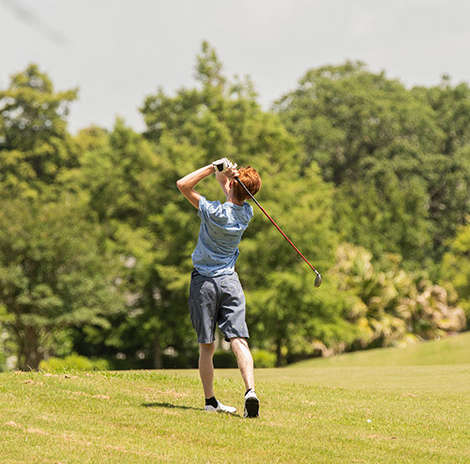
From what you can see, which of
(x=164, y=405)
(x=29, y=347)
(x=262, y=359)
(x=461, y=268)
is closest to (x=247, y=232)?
(x=262, y=359)

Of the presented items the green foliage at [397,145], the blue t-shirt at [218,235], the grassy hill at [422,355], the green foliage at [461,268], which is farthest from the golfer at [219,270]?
the green foliage at [397,145]

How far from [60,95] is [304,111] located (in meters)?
17.9

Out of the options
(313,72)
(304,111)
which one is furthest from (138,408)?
(313,72)

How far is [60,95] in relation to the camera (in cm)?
5347

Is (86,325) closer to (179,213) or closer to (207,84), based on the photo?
(179,213)

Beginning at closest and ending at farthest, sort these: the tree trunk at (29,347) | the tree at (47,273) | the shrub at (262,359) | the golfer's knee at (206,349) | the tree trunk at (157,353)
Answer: the golfer's knee at (206,349) → the tree at (47,273) → the shrub at (262,359) → the tree trunk at (29,347) → the tree trunk at (157,353)

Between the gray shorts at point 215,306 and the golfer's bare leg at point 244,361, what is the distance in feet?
0.21

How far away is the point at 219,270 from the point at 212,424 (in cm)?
143

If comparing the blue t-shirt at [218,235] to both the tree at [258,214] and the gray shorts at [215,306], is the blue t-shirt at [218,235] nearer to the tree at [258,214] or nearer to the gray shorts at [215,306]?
the gray shorts at [215,306]

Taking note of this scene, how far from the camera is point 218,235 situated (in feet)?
22.4

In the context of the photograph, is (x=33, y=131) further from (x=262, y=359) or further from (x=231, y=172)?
(x=231, y=172)

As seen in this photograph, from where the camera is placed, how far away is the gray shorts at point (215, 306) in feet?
22.3

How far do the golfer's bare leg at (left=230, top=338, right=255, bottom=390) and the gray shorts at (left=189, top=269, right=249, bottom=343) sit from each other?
7cm

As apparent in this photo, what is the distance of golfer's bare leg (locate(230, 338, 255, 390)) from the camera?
21.9ft
